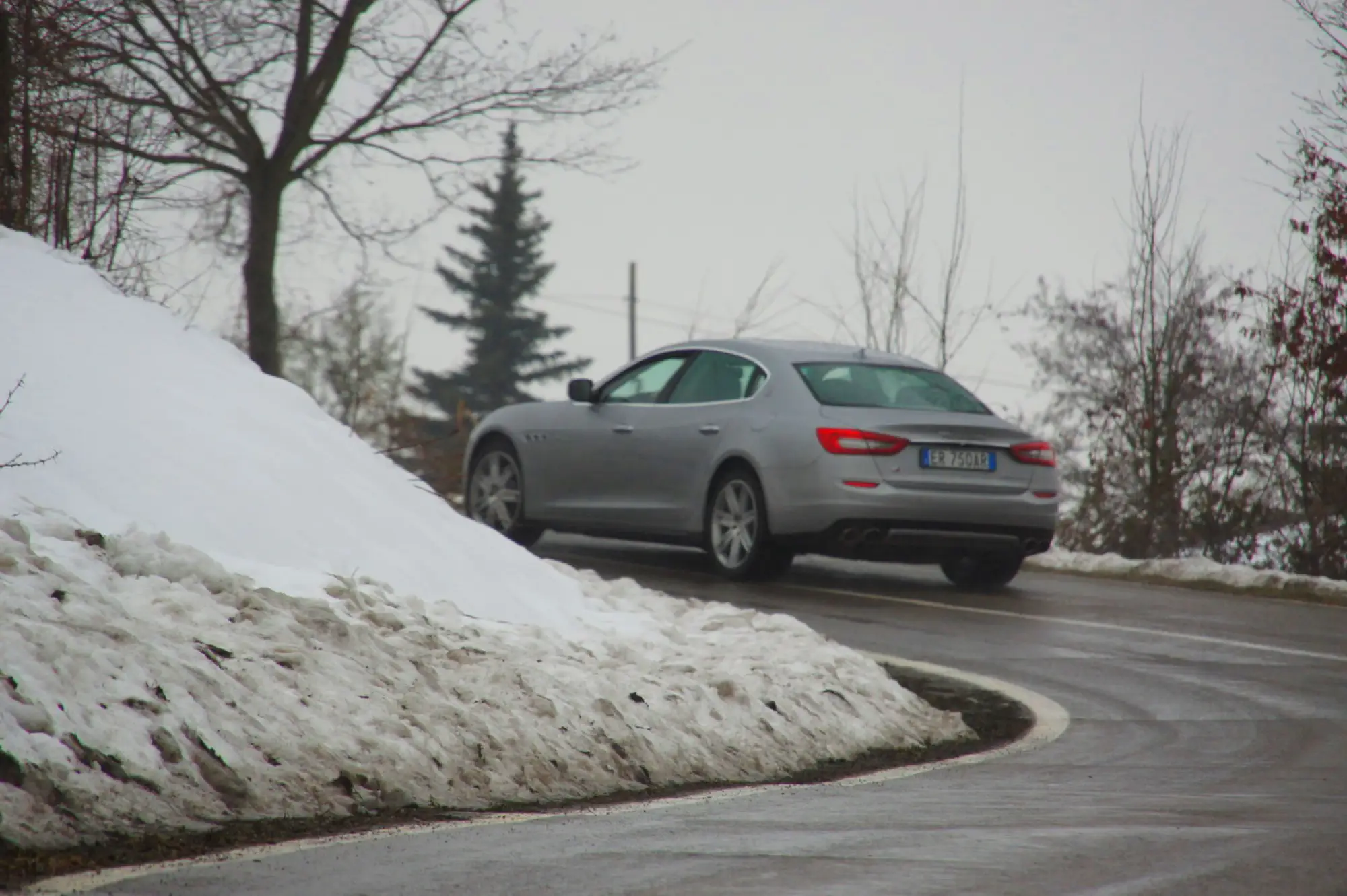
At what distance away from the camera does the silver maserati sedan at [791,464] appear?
11.5 meters

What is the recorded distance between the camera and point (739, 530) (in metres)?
12.1

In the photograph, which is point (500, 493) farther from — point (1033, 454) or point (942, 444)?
point (1033, 454)

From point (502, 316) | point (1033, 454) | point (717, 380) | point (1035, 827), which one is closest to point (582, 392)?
point (717, 380)

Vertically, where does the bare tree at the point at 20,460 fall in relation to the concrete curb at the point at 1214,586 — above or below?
above

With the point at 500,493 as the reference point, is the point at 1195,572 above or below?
below

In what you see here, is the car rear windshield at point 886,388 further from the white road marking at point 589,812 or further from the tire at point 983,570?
the white road marking at point 589,812

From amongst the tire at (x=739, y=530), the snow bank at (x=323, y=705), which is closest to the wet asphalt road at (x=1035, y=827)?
the snow bank at (x=323, y=705)

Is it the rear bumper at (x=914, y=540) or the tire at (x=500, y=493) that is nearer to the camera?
the rear bumper at (x=914, y=540)

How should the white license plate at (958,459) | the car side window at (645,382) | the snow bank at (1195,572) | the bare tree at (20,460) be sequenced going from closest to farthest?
1. the bare tree at (20,460)
2. the white license plate at (958,459)
3. the snow bank at (1195,572)
4. the car side window at (645,382)

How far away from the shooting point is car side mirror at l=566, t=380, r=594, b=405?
43.4 feet

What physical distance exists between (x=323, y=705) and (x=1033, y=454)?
7.74 m

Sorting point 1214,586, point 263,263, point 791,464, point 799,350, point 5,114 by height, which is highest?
point 263,263

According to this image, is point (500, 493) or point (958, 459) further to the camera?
point (500, 493)

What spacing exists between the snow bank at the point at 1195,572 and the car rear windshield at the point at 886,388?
2463mm
